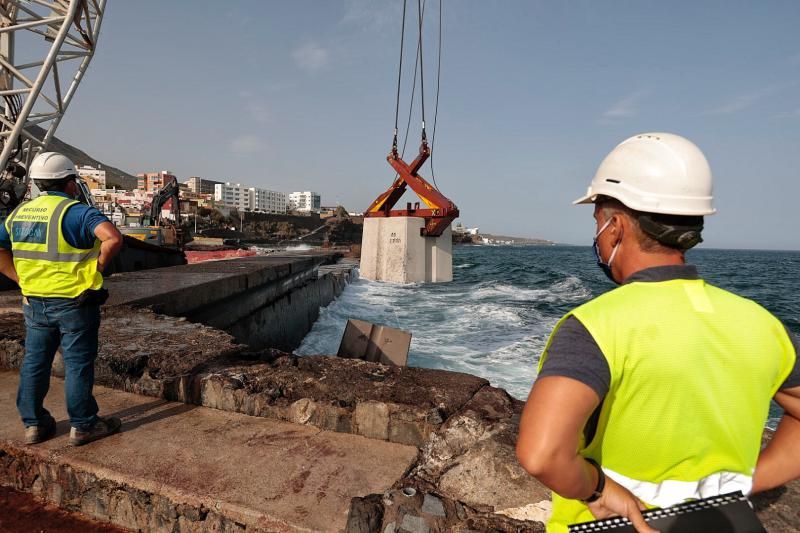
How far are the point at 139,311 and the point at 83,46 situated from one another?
18.2m

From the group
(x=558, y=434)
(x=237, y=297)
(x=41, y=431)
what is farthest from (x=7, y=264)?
(x=237, y=297)

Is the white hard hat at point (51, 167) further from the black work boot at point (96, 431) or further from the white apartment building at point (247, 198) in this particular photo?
the white apartment building at point (247, 198)

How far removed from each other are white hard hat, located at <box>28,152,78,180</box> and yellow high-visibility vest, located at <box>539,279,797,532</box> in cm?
313

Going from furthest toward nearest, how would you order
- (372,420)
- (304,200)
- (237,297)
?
(304,200) < (237,297) < (372,420)

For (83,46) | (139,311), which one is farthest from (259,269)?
(83,46)

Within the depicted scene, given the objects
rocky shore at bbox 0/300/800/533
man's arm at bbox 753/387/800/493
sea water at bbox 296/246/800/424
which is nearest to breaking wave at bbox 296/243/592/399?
sea water at bbox 296/246/800/424

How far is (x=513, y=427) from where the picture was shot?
2.52m

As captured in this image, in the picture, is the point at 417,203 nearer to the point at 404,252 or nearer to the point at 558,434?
the point at 404,252

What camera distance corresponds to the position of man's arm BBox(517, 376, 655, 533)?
0.91 m

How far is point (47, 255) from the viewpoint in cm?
254

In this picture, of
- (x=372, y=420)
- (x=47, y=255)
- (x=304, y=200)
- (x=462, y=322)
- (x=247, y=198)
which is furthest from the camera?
(x=304, y=200)

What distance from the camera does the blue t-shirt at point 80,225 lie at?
101 inches

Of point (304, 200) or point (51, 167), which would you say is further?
point (304, 200)

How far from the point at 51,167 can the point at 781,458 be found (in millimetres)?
3798
